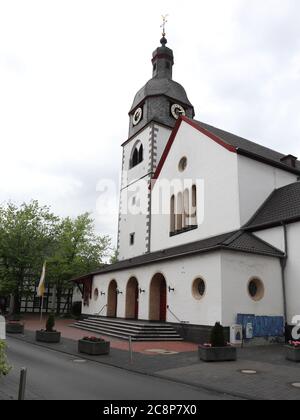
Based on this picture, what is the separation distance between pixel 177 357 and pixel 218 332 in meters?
1.97

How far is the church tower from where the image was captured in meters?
32.5

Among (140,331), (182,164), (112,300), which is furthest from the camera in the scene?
(112,300)

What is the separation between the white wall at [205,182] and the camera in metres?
22.6

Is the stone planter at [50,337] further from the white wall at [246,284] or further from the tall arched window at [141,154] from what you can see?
the tall arched window at [141,154]

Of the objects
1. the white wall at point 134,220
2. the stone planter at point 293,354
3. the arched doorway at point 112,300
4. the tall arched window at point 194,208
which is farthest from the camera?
the white wall at point 134,220

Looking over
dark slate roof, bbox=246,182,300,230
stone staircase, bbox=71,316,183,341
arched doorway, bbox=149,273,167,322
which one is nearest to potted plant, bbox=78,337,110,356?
stone staircase, bbox=71,316,183,341

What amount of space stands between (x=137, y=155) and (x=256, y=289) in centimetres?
2046

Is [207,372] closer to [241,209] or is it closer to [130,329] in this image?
[130,329]

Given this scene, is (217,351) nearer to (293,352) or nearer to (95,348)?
(293,352)

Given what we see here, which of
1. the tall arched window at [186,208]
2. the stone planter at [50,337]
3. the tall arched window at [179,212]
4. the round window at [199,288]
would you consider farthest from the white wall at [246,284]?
the tall arched window at [179,212]

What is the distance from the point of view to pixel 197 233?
24.3 m

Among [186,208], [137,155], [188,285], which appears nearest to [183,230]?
[186,208]

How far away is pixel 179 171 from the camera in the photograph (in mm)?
27562

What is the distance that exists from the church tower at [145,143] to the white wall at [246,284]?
12.7 m
